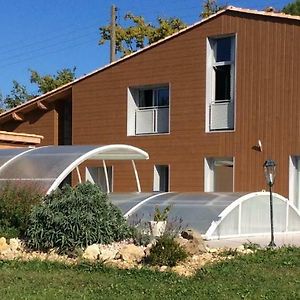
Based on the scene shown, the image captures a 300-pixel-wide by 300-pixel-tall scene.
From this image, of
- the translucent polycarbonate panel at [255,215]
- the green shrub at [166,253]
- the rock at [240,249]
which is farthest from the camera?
the translucent polycarbonate panel at [255,215]

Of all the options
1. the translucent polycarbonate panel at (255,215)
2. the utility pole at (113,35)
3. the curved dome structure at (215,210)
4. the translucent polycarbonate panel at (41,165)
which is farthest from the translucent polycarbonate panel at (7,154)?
the utility pole at (113,35)

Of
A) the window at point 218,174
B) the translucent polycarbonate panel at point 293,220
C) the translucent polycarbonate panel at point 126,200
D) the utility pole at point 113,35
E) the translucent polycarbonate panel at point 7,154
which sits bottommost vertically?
the translucent polycarbonate panel at point 293,220

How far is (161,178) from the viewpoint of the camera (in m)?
26.6

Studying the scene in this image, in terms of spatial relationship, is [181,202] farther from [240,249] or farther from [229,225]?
[240,249]

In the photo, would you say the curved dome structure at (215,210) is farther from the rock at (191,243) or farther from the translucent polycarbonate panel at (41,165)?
the rock at (191,243)

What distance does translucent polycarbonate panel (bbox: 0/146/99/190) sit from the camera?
1811 cm

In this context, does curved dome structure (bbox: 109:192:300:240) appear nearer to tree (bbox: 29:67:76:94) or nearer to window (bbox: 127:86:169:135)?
window (bbox: 127:86:169:135)

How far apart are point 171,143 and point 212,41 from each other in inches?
160

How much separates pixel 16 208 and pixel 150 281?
6.31m

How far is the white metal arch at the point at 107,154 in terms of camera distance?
59.1ft

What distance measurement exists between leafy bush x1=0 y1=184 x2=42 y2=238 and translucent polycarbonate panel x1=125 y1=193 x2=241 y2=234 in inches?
107

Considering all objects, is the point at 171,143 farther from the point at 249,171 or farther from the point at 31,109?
the point at 31,109

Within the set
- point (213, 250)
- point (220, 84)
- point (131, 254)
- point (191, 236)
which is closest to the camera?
point (131, 254)

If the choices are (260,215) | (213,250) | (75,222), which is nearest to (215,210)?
(260,215)
